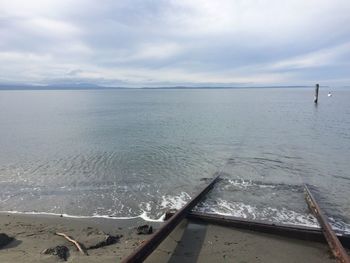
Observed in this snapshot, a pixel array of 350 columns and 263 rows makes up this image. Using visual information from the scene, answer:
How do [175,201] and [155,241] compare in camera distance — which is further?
[175,201]

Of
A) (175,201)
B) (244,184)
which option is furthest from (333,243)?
(244,184)

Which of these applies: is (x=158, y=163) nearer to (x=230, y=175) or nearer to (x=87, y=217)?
(x=230, y=175)

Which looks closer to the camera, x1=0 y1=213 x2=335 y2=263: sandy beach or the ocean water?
x1=0 y1=213 x2=335 y2=263: sandy beach

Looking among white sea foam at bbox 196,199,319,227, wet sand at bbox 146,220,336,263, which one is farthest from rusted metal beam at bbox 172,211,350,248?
white sea foam at bbox 196,199,319,227

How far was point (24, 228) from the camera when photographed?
10.6 meters

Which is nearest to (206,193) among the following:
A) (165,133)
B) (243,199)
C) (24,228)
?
(243,199)

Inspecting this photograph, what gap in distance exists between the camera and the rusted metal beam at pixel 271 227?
9.13 meters

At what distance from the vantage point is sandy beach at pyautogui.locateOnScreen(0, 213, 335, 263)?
8219mm

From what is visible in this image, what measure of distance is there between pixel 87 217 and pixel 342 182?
11.9 m

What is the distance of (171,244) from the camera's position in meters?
8.94

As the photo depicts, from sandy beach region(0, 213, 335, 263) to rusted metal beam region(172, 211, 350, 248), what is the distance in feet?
0.53

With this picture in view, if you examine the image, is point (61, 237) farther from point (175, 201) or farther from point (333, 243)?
point (333, 243)

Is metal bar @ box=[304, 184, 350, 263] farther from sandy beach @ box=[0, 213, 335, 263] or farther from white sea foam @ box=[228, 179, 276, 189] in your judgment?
white sea foam @ box=[228, 179, 276, 189]

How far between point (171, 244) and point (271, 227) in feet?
9.61
